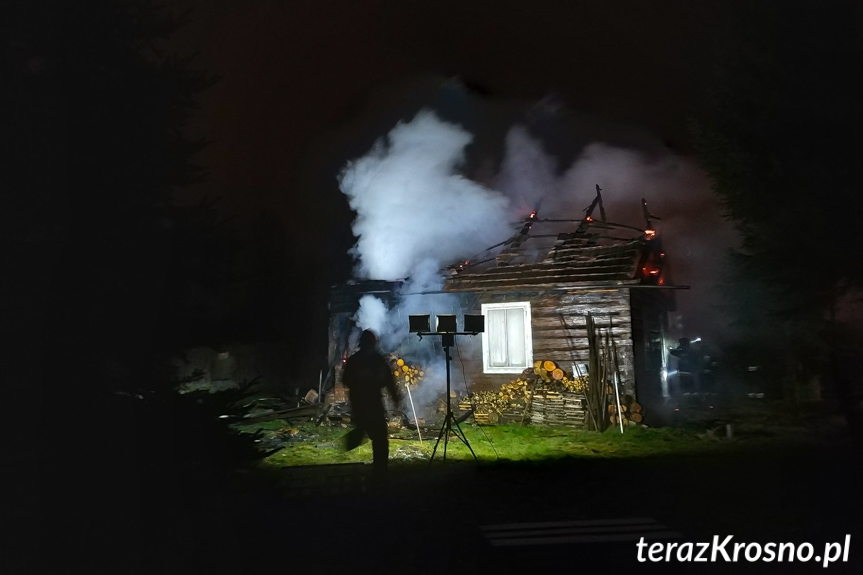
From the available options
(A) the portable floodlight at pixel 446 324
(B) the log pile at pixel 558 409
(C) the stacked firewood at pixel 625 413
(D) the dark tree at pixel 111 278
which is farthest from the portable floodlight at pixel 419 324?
(C) the stacked firewood at pixel 625 413

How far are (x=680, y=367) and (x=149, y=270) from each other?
14.4 m

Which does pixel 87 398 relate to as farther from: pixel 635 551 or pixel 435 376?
pixel 435 376

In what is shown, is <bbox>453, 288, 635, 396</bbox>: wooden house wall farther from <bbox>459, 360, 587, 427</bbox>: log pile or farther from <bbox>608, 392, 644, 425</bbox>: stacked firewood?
<bbox>608, 392, 644, 425</bbox>: stacked firewood

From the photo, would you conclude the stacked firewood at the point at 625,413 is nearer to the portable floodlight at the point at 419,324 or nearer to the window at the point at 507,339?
the window at the point at 507,339

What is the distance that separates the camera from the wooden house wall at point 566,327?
38.5 feet

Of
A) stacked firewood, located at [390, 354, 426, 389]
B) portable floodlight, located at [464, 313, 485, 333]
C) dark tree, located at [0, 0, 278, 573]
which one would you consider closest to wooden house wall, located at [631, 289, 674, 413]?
portable floodlight, located at [464, 313, 485, 333]

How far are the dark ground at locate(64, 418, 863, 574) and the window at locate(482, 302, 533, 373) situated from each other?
483 centimetres

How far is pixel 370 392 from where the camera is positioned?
781cm

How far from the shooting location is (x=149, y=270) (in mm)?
6188

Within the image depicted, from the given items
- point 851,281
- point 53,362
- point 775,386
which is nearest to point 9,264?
point 53,362

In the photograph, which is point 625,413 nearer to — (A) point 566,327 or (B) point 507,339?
(A) point 566,327

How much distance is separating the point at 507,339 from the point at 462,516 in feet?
23.6

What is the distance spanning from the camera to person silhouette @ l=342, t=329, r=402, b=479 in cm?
769

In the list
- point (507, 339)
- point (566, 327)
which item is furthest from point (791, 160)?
point (507, 339)
